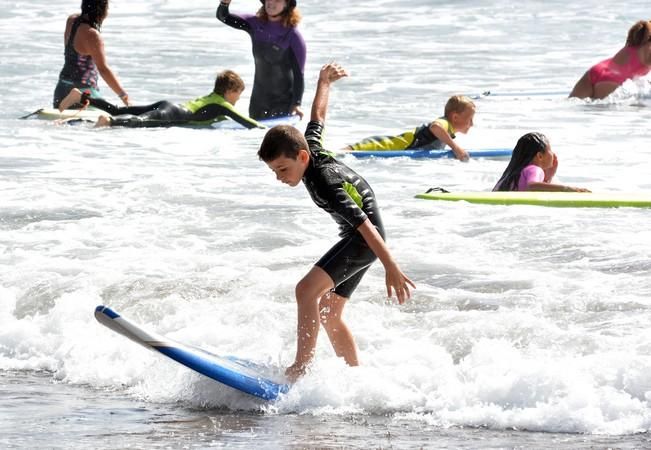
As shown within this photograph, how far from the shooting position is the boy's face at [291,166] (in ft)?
15.2

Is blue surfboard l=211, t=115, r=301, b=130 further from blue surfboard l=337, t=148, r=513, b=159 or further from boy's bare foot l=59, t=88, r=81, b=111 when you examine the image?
blue surfboard l=337, t=148, r=513, b=159

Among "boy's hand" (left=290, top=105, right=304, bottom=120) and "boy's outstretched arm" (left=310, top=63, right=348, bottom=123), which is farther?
"boy's hand" (left=290, top=105, right=304, bottom=120)

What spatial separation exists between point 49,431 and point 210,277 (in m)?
2.46

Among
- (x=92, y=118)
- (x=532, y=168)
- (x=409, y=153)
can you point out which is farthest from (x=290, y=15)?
(x=532, y=168)

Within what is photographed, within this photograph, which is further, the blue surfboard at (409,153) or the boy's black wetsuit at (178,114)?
the boy's black wetsuit at (178,114)

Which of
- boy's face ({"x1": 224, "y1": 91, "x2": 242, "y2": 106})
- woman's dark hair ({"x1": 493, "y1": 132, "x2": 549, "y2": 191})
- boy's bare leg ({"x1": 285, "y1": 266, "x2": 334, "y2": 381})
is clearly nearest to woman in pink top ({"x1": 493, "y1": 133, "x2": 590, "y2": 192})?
woman's dark hair ({"x1": 493, "y1": 132, "x2": 549, "y2": 191})

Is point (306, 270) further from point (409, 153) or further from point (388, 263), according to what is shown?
point (409, 153)

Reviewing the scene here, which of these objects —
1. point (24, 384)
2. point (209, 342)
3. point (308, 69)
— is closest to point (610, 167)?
point (209, 342)

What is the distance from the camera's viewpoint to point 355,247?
482 centimetres

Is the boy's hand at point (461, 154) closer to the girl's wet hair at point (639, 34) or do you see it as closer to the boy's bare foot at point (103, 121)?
the boy's bare foot at point (103, 121)

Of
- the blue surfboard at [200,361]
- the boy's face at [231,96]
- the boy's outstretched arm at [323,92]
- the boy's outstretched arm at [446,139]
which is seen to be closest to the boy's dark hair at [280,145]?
the boy's outstretched arm at [323,92]

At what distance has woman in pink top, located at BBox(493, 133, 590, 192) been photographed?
7938 millimetres

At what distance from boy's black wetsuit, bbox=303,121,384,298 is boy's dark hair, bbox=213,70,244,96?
6.76 meters

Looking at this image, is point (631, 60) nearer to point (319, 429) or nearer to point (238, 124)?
point (238, 124)
